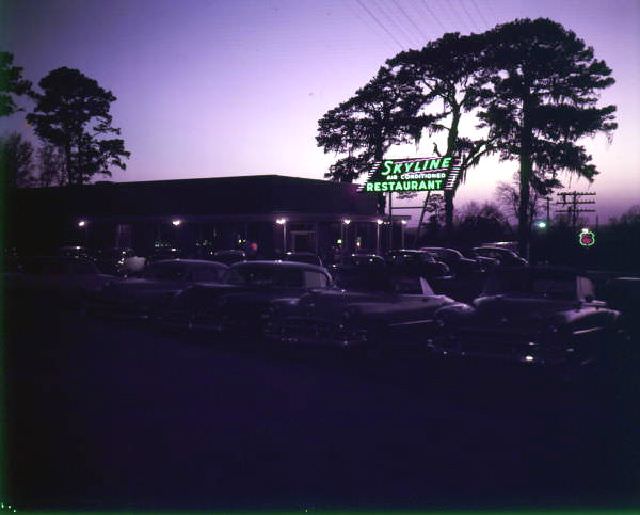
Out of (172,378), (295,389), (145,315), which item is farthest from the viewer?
(145,315)

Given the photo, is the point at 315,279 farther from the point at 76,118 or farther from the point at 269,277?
the point at 76,118

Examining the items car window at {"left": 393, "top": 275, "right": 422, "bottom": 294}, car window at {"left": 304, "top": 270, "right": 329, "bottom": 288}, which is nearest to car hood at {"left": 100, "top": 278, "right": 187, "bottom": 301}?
car window at {"left": 304, "top": 270, "right": 329, "bottom": 288}

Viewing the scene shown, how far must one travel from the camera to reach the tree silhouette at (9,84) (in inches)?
1030

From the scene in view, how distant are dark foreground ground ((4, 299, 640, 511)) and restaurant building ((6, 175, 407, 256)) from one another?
95.9 feet

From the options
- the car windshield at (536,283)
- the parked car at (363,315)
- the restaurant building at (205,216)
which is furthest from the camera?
the restaurant building at (205,216)

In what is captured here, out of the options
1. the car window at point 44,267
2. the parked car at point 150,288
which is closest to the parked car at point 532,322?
the parked car at point 150,288

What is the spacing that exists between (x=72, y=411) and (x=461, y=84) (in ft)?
145

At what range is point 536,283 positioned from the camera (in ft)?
33.9

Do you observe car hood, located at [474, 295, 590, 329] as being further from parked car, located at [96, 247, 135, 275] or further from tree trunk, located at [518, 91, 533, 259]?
tree trunk, located at [518, 91, 533, 259]

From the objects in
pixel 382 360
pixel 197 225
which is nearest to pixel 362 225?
pixel 197 225

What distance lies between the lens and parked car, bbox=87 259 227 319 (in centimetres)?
1512

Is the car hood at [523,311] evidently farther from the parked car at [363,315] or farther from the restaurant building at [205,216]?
the restaurant building at [205,216]

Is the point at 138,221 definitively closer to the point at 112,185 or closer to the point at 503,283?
the point at 112,185

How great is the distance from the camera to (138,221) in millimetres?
45188
